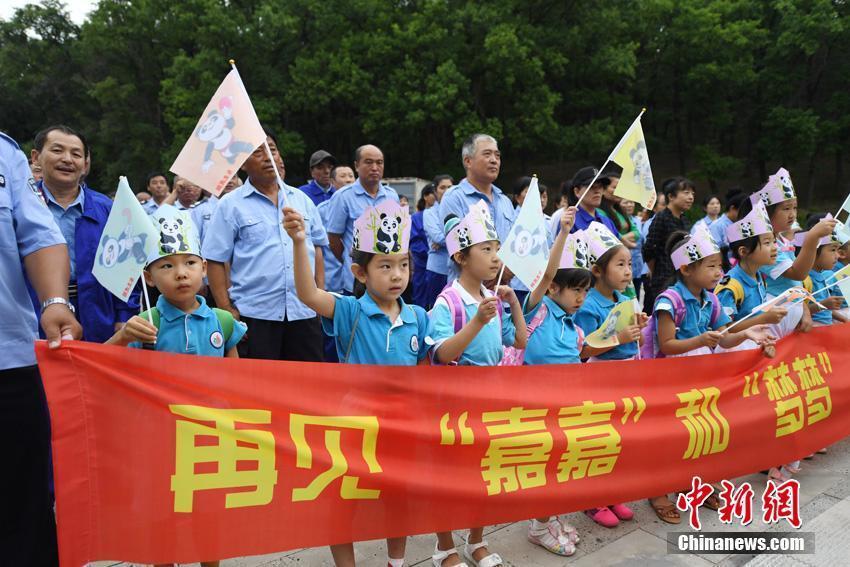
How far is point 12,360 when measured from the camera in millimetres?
2361

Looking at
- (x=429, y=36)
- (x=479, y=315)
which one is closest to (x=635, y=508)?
(x=479, y=315)

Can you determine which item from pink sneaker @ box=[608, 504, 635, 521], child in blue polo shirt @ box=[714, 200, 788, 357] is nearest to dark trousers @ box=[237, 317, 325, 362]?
pink sneaker @ box=[608, 504, 635, 521]

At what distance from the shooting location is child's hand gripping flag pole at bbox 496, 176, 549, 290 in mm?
3043

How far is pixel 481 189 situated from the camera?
5.00m

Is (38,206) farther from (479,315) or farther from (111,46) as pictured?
(111,46)

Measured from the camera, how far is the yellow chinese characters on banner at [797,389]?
381 cm

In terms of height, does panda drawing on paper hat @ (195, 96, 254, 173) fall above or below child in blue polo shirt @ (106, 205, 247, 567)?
above

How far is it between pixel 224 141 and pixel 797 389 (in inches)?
154

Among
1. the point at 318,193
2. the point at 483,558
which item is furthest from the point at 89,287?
the point at 318,193

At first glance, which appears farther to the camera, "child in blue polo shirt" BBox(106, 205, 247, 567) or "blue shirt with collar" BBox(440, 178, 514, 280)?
"blue shirt with collar" BBox(440, 178, 514, 280)

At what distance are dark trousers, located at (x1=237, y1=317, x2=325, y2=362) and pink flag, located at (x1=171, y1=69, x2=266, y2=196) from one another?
1.20m

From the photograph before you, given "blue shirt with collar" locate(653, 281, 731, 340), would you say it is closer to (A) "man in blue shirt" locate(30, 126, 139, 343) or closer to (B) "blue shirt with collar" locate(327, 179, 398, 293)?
(B) "blue shirt with collar" locate(327, 179, 398, 293)

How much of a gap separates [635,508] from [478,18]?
2822 cm

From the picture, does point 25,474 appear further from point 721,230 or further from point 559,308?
point 721,230
